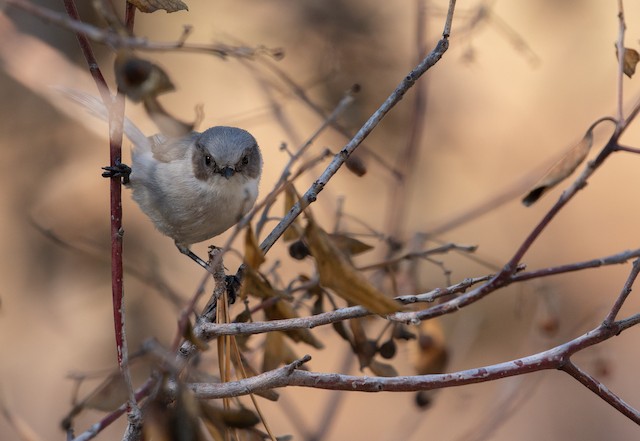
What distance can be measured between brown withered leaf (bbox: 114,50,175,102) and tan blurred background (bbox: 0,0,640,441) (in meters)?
1.98

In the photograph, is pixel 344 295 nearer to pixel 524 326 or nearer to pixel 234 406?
pixel 234 406

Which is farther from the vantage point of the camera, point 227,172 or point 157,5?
point 227,172

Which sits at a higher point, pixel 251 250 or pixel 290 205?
pixel 290 205

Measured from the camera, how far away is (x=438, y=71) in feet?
12.7

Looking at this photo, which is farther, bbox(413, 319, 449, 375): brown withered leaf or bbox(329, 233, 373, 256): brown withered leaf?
bbox(413, 319, 449, 375): brown withered leaf

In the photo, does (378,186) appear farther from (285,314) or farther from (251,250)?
(251,250)

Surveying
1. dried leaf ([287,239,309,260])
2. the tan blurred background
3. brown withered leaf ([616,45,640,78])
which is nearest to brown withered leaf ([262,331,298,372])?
dried leaf ([287,239,309,260])

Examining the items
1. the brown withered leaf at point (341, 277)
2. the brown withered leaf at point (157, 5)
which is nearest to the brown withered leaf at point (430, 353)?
the brown withered leaf at point (341, 277)

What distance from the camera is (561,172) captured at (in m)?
1.04

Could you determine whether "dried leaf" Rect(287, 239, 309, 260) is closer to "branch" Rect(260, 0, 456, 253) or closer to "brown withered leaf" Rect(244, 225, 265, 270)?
"branch" Rect(260, 0, 456, 253)

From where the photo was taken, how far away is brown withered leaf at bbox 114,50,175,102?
94 centimetres

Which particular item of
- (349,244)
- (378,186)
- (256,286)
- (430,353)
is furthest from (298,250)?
(378,186)

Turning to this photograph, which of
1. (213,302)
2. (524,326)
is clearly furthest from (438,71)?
(213,302)

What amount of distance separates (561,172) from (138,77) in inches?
22.0
